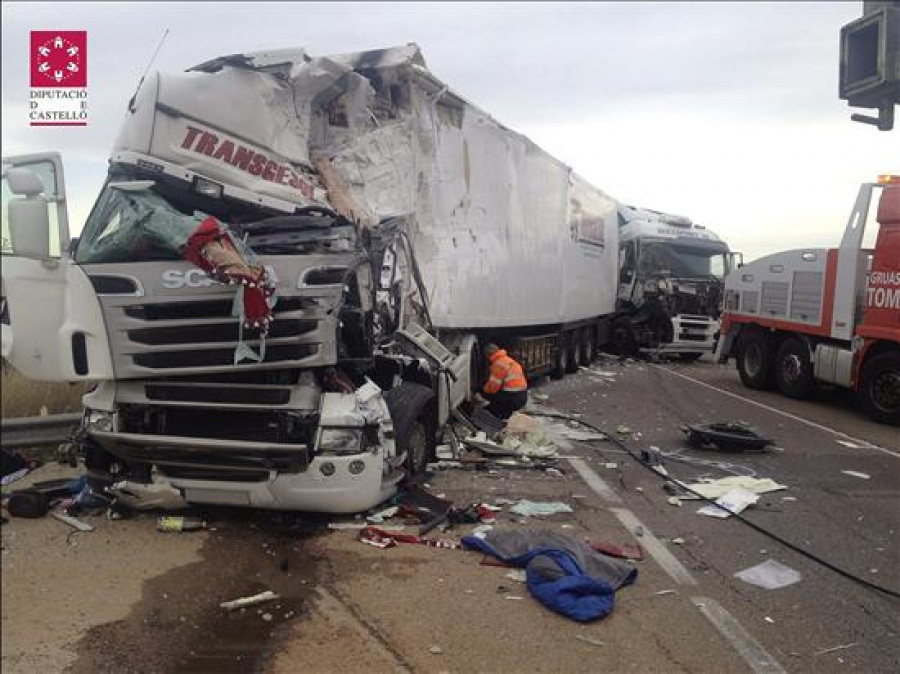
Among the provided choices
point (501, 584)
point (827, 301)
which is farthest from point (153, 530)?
point (827, 301)

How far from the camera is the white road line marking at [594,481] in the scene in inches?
263

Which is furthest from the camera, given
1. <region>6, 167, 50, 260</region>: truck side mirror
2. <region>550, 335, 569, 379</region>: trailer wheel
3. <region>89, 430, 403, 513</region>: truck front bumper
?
<region>550, 335, 569, 379</region>: trailer wheel

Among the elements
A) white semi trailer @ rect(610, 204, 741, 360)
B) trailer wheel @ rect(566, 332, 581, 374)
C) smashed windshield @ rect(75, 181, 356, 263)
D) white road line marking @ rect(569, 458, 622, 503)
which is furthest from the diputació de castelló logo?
white semi trailer @ rect(610, 204, 741, 360)

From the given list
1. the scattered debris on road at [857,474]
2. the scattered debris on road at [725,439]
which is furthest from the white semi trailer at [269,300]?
the scattered debris on road at [857,474]

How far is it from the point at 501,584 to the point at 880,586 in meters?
2.29

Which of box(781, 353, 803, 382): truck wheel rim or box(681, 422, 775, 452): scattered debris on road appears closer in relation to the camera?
box(681, 422, 775, 452): scattered debris on road

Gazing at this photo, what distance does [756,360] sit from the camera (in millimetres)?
14570

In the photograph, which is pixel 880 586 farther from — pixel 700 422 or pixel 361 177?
pixel 700 422

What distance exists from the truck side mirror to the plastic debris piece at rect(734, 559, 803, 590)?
415cm

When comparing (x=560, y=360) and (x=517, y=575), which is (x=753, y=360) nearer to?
(x=560, y=360)

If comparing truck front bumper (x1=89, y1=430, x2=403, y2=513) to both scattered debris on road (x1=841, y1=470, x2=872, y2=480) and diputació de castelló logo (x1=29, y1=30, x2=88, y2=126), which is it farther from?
scattered debris on road (x1=841, y1=470, x2=872, y2=480)

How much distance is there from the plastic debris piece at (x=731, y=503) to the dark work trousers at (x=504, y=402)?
3.22 metres

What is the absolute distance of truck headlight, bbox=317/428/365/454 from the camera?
520 cm

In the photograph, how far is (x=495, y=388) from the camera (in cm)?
968
